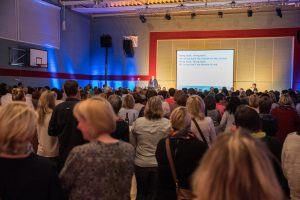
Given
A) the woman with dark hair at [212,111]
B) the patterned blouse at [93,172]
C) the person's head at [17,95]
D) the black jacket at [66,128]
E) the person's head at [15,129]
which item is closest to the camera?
the person's head at [15,129]

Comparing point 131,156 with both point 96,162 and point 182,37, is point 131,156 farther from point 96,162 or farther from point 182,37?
point 182,37

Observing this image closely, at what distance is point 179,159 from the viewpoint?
2.80 m

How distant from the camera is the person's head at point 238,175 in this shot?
100 centimetres

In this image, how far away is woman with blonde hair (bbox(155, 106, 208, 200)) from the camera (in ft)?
9.15

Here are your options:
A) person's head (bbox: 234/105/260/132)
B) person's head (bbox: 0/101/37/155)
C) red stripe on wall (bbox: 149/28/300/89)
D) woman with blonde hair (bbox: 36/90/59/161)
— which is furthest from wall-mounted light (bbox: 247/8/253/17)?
person's head (bbox: 0/101/37/155)

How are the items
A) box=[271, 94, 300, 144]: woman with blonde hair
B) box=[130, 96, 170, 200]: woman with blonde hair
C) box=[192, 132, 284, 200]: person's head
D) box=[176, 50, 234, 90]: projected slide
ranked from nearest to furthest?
1. box=[192, 132, 284, 200]: person's head
2. box=[130, 96, 170, 200]: woman with blonde hair
3. box=[271, 94, 300, 144]: woman with blonde hair
4. box=[176, 50, 234, 90]: projected slide

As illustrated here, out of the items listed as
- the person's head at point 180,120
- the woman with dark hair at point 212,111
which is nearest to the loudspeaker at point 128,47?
the woman with dark hair at point 212,111

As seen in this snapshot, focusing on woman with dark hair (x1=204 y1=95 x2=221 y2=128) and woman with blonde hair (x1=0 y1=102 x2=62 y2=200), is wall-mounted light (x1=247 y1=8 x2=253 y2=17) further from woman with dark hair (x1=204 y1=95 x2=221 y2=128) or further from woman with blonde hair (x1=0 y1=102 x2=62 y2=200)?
woman with blonde hair (x1=0 y1=102 x2=62 y2=200)

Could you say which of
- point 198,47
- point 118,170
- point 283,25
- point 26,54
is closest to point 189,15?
point 198,47

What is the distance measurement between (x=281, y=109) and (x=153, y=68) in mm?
13318

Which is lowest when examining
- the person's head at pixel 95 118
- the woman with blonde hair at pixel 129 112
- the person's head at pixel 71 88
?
the woman with blonde hair at pixel 129 112

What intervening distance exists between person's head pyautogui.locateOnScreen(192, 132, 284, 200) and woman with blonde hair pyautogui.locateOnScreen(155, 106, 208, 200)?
69.1 inches

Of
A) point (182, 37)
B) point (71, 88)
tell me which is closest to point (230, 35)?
point (182, 37)

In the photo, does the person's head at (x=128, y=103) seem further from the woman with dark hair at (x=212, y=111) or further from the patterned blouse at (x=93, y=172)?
the patterned blouse at (x=93, y=172)
